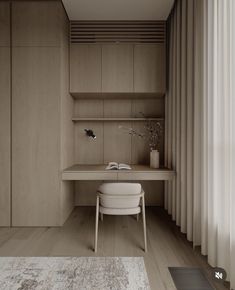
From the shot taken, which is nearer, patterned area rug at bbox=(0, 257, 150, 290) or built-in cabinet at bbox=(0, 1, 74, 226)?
patterned area rug at bbox=(0, 257, 150, 290)

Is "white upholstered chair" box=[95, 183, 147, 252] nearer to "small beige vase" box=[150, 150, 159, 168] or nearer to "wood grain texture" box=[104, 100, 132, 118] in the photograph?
"small beige vase" box=[150, 150, 159, 168]

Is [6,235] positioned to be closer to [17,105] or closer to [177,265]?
[17,105]

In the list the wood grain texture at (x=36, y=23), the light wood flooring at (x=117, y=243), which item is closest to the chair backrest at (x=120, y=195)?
the light wood flooring at (x=117, y=243)

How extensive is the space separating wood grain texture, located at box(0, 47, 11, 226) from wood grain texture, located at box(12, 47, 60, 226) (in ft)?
0.21

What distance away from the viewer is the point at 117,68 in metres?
3.38

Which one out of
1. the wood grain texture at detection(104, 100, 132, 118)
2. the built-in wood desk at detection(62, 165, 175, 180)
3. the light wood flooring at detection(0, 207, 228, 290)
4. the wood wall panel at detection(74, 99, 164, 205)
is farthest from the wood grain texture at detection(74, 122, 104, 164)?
the light wood flooring at detection(0, 207, 228, 290)

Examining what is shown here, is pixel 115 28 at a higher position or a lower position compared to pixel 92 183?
higher

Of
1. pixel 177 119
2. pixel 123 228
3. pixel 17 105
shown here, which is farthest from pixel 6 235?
pixel 177 119

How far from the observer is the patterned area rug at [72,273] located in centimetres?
175

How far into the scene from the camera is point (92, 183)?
12.6ft

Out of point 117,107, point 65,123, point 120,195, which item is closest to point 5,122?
point 65,123

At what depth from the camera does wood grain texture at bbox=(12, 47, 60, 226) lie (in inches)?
117

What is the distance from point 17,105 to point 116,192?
1697mm

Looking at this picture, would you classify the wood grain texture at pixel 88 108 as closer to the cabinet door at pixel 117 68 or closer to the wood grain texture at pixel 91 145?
the wood grain texture at pixel 91 145
